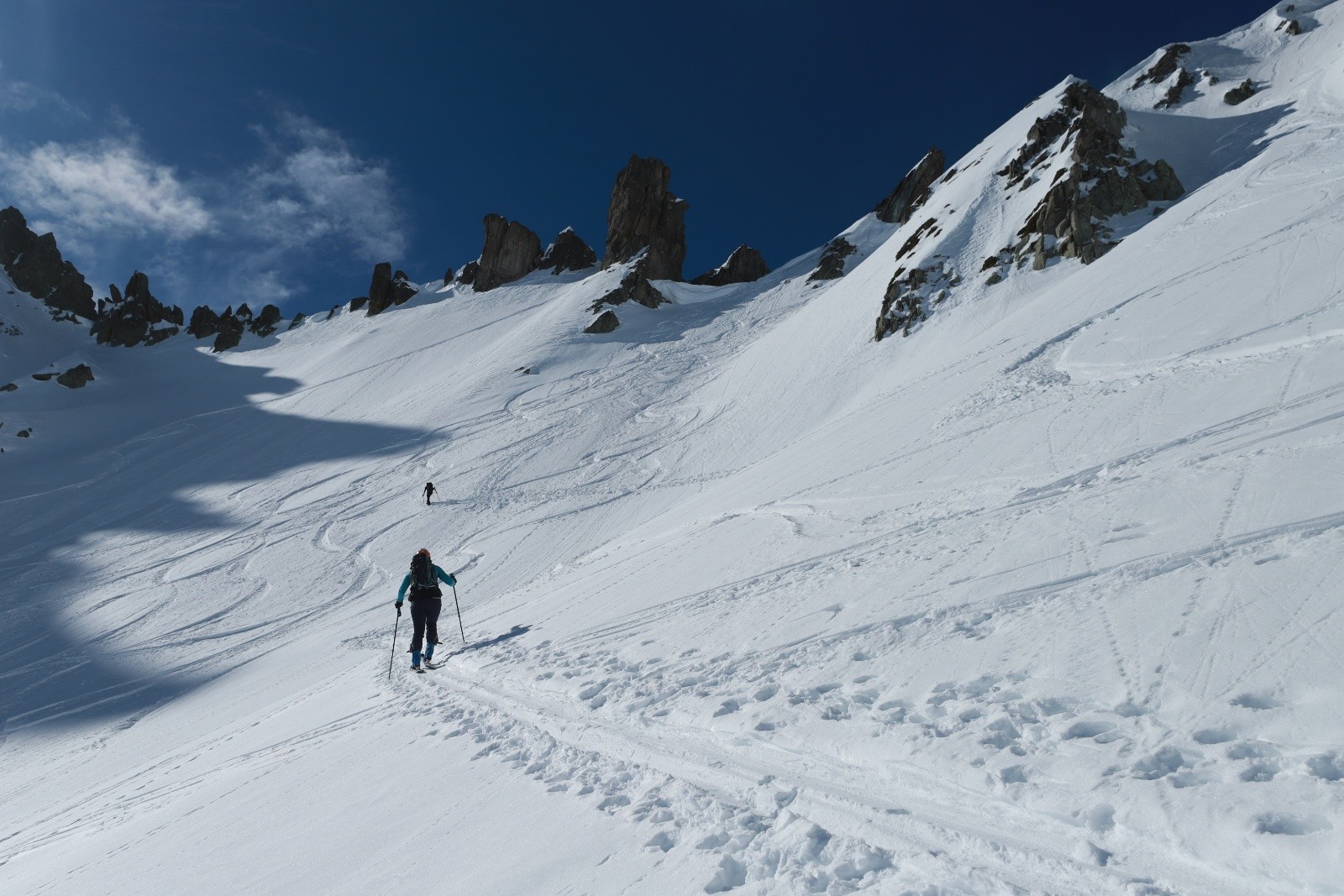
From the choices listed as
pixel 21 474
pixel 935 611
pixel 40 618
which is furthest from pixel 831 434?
pixel 21 474

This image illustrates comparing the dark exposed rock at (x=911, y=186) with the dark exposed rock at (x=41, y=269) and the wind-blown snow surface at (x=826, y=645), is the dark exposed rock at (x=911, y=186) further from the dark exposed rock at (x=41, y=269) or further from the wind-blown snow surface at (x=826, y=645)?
the dark exposed rock at (x=41, y=269)

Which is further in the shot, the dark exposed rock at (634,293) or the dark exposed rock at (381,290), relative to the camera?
the dark exposed rock at (381,290)

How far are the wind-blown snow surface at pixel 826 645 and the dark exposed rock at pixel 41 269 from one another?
92.3 meters

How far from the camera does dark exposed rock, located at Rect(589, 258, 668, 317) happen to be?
50094mm

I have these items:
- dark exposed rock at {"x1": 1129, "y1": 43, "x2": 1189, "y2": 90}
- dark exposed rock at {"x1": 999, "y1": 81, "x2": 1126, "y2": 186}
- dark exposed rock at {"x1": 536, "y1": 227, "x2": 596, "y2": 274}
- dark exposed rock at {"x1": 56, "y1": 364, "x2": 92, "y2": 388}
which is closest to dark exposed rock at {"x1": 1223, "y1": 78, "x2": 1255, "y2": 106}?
dark exposed rock at {"x1": 1129, "y1": 43, "x2": 1189, "y2": 90}

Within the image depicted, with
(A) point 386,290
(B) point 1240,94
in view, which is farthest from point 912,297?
(A) point 386,290

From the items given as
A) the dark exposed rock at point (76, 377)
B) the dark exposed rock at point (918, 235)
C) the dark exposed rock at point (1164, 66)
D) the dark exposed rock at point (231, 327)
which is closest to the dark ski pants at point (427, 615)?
the dark exposed rock at point (918, 235)

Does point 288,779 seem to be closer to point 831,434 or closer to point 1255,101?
point 831,434

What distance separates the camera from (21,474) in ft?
125

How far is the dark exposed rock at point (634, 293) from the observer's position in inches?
1972

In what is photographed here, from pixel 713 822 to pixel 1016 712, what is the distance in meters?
1.83

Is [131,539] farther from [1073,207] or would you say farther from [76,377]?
[76,377]

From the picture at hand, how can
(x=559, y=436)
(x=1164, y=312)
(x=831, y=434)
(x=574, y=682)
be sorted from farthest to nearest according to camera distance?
(x=559, y=436) < (x=831, y=434) < (x=1164, y=312) < (x=574, y=682)

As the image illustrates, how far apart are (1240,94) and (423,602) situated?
172ft
